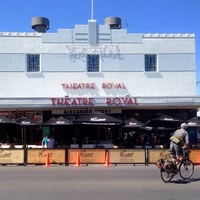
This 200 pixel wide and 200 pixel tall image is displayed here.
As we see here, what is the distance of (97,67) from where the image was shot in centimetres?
2564

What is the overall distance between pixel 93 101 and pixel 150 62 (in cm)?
→ 571

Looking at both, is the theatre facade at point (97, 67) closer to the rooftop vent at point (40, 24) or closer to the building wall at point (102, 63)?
the building wall at point (102, 63)

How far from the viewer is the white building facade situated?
82.4 feet

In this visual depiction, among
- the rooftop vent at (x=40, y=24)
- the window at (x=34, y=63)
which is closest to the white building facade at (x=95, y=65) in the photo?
the window at (x=34, y=63)

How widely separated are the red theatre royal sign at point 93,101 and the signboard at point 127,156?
23.9 feet

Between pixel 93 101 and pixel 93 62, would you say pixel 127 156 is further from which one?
pixel 93 62

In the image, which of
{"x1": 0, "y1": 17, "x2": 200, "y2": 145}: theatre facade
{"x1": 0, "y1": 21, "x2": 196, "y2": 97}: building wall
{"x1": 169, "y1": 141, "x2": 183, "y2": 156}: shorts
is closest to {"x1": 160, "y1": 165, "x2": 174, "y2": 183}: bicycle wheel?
{"x1": 169, "y1": 141, "x2": 183, "y2": 156}: shorts

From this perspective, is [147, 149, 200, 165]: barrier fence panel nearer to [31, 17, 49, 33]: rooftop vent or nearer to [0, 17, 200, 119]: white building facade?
[0, 17, 200, 119]: white building facade

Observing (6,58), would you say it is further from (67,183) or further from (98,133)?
(67,183)

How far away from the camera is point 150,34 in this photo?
2598 centimetres

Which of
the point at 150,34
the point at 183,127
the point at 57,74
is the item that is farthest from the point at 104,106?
the point at 183,127

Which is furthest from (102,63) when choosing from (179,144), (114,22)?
(179,144)

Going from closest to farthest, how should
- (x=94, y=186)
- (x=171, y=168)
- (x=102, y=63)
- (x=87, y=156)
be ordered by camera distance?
1. (x=94, y=186)
2. (x=171, y=168)
3. (x=87, y=156)
4. (x=102, y=63)

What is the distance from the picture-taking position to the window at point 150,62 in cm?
2600
